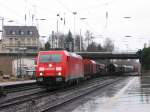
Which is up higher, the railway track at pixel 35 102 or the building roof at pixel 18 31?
the building roof at pixel 18 31

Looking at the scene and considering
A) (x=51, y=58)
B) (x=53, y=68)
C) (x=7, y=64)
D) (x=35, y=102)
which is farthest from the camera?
(x=7, y=64)

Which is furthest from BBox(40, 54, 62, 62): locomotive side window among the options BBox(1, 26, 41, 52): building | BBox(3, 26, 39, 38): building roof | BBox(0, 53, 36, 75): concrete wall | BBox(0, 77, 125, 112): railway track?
BBox(3, 26, 39, 38): building roof

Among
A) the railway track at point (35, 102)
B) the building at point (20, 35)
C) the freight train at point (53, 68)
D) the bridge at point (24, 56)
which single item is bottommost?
the railway track at point (35, 102)

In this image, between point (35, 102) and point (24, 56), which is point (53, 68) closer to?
point (35, 102)

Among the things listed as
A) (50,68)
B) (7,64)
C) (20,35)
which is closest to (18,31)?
(20,35)

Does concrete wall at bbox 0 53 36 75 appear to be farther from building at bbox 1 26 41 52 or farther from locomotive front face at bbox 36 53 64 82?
locomotive front face at bbox 36 53 64 82

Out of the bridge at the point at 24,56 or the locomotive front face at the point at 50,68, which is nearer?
the locomotive front face at the point at 50,68

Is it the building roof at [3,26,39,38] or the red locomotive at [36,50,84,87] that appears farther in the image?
the building roof at [3,26,39,38]

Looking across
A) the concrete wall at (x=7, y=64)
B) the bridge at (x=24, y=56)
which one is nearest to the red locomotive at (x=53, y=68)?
the bridge at (x=24, y=56)

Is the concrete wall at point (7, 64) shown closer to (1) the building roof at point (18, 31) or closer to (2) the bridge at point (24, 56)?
(2) the bridge at point (24, 56)

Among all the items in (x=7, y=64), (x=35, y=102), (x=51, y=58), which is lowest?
(x=35, y=102)

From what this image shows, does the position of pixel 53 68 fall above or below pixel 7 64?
below

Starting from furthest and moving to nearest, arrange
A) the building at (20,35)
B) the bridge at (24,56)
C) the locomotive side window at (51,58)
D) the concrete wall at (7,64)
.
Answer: the building at (20,35) < the bridge at (24,56) < the concrete wall at (7,64) < the locomotive side window at (51,58)

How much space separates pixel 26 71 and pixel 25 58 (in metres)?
15.3
